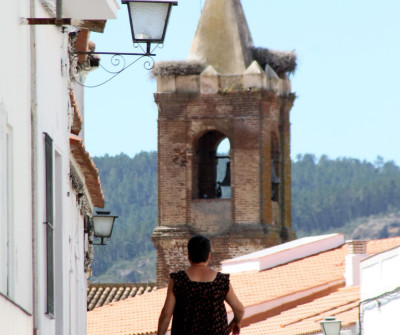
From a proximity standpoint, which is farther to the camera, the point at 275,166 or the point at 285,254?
the point at 275,166

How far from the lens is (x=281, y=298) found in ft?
94.5

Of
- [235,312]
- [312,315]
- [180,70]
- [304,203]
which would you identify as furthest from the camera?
[304,203]

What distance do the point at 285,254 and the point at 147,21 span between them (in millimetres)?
23530

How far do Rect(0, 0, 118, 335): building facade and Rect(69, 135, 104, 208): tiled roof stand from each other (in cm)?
5

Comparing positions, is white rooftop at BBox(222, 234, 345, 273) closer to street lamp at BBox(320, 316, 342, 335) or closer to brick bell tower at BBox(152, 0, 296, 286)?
brick bell tower at BBox(152, 0, 296, 286)

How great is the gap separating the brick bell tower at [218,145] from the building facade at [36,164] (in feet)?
90.4

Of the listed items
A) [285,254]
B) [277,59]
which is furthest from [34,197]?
[277,59]

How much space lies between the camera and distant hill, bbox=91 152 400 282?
9581 cm

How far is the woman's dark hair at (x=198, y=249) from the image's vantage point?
8.58m

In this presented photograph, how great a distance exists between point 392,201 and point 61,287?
109488mm

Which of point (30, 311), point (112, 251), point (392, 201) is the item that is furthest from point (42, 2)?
point (392, 201)

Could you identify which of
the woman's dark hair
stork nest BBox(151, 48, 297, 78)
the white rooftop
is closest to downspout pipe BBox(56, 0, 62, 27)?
the woman's dark hair

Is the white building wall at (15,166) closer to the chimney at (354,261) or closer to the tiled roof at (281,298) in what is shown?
the tiled roof at (281,298)

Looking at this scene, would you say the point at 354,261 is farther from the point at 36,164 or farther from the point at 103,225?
the point at 36,164
